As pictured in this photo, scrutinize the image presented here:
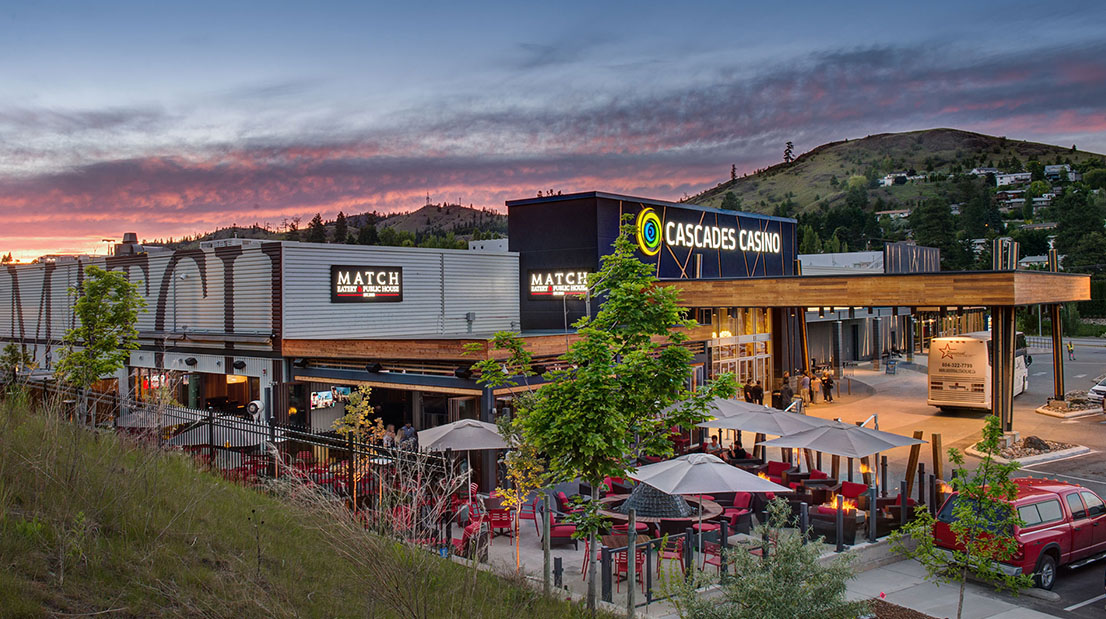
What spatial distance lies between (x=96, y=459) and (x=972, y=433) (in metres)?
24.9

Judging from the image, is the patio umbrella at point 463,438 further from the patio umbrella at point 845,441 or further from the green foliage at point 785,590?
the green foliage at point 785,590

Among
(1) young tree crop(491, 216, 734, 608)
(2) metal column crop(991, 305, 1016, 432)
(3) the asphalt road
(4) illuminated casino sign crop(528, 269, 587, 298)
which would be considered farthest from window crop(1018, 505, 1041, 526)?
(4) illuminated casino sign crop(528, 269, 587, 298)

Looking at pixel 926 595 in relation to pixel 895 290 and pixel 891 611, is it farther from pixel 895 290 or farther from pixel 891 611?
pixel 895 290

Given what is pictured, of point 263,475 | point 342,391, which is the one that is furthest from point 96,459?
point 342,391

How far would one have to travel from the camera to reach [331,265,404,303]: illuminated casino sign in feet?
83.7

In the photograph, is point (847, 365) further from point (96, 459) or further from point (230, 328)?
point (96, 459)

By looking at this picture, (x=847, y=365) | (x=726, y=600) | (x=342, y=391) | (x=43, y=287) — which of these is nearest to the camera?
(x=726, y=600)

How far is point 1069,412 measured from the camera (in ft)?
94.7

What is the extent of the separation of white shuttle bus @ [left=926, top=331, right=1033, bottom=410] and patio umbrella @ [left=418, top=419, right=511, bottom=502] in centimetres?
2061

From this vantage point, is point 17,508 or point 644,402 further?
point 644,402

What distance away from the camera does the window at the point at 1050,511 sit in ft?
39.9

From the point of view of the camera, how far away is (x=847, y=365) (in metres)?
49.4

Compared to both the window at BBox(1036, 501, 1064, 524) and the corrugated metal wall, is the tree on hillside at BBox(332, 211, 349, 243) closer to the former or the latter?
the corrugated metal wall

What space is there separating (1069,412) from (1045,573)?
20.9 meters
